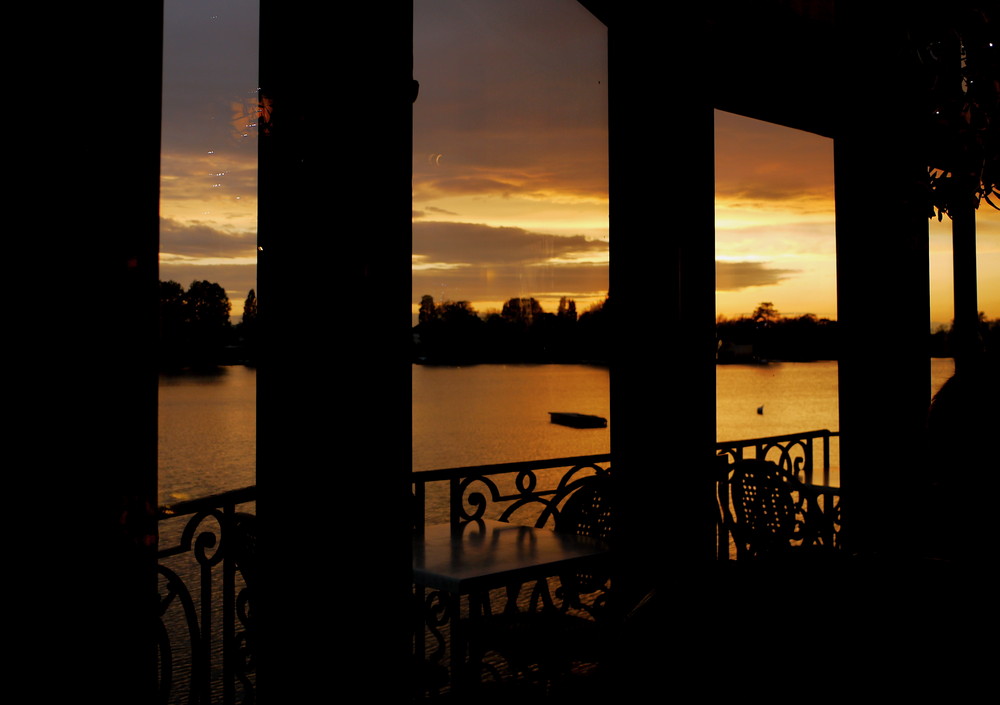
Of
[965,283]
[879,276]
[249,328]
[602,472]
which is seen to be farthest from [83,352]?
[965,283]

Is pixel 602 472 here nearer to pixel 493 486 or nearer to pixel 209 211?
pixel 493 486

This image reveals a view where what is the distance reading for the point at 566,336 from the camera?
3182 mm

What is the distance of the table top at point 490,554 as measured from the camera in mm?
2463

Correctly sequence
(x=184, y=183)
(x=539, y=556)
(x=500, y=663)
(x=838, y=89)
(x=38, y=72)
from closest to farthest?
(x=38, y=72), (x=184, y=183), (x=539, y=556), (x=838, y=89), (x=500, y=663)

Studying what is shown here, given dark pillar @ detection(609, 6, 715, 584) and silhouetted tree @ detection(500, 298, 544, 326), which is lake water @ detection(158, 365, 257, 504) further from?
dark pillar @ detection(609, 6, 715, 584)

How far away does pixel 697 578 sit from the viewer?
1.35 metres

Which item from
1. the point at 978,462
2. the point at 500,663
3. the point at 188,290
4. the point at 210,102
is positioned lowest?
the point at 500,663

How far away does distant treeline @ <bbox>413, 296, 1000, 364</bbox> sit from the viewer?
2.27 metres

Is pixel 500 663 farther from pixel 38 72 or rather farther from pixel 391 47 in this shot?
pixel 38 72

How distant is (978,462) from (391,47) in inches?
63.6

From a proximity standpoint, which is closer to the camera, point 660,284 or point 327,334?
point 327,334

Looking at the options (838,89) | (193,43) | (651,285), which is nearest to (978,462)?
(651,285)

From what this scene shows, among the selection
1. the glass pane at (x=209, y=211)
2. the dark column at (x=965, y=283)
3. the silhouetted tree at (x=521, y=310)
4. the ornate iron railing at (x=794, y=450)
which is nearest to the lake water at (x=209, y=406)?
the glass pane at (x=209, y=211)

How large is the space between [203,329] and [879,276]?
10.4 feet
